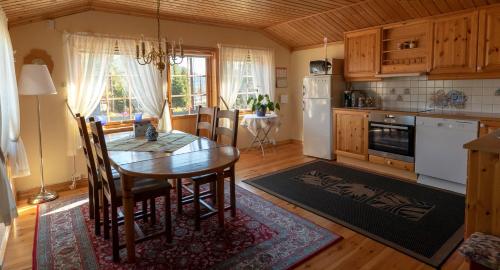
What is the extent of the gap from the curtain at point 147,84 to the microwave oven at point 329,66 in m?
2.40

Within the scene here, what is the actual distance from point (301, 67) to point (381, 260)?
4.53 m

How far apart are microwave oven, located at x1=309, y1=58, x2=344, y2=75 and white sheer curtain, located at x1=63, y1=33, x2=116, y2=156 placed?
3.06m

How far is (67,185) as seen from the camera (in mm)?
4051

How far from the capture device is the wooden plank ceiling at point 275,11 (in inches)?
141

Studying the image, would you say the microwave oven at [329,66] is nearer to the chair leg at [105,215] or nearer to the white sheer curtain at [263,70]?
the white sheer curtain at [263,70]

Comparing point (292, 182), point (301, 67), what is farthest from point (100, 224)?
point (301, 67)

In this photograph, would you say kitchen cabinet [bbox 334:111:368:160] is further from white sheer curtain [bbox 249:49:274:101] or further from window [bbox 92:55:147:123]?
window [bbox 92:55:147:123]

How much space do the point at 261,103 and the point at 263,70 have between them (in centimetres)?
67

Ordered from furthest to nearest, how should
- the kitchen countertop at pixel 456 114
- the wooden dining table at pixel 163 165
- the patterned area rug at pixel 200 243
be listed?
1. the kitchen countertop at pixel 456 114
2. the patterned area rug at pixel 200 243
3. the wooden dining table at pixel 163 165

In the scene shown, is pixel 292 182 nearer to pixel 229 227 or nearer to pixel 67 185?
pixel 229 227

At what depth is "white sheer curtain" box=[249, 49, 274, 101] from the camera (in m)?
5.89

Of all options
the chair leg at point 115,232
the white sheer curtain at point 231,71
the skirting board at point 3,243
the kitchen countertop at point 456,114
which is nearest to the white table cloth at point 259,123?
the white sheer curtain at point 231,71

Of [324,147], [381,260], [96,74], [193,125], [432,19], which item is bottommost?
[381,260]

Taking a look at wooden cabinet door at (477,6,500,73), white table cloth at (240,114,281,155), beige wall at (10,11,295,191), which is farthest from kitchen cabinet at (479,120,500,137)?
beige wall at (10,11,295,191)
